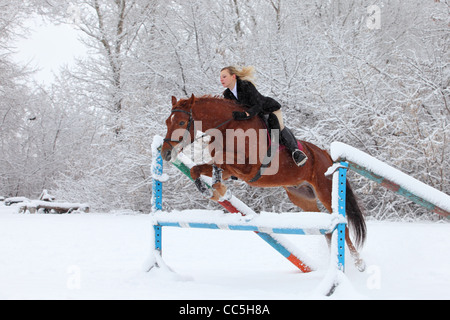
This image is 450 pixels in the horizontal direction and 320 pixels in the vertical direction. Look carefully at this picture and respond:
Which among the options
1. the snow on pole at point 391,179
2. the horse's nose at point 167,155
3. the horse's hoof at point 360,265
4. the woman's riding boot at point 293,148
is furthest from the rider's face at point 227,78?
the horse's hoof at point 360,265

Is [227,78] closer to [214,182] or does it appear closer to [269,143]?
[269,143]

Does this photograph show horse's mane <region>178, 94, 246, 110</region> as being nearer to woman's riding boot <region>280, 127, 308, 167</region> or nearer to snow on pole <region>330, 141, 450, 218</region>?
woman's riding boot <region>280, 127, 308, 167</region>

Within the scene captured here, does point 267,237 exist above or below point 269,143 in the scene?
below

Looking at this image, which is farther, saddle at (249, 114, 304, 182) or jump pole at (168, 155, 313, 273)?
jump pole at (168, 155, 313, 273)

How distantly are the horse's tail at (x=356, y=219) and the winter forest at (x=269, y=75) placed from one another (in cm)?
257

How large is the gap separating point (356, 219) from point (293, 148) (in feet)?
3.69

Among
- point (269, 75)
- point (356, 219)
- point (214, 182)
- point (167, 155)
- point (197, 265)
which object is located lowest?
point (197, 265)

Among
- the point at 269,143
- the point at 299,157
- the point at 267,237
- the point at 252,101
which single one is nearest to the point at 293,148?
the point at 299,157

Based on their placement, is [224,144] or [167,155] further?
[224,144]

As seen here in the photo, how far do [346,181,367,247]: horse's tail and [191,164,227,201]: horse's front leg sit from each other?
5.19ft

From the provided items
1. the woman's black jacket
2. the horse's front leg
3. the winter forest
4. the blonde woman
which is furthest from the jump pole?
the winter forest

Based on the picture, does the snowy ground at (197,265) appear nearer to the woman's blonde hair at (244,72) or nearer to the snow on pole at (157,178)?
the snow on pole at (157,178)

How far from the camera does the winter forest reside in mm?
8555

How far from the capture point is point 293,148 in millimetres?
3771
